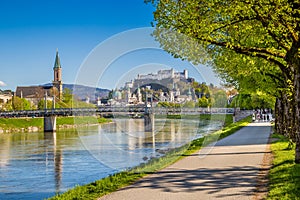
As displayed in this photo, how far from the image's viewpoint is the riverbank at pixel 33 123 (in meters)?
72.2

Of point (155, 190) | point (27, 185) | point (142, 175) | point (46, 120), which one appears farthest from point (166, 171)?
point (46, 120)

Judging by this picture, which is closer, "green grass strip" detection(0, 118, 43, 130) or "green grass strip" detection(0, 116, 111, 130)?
"green grass strip" detection(0, 116, 111, 130)

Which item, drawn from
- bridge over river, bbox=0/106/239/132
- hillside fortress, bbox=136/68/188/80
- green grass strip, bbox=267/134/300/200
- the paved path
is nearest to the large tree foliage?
green grass strip, bbox=267/134/300/200

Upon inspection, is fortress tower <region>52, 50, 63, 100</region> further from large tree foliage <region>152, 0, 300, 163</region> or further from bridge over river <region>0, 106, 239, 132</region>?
large tree foliage <region>152, 0, 300, 163</region>

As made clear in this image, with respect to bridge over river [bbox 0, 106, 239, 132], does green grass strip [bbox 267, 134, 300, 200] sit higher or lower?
lower

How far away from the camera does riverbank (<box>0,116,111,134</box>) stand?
237ft

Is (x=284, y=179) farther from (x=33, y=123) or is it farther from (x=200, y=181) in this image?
(x=33, y=123)

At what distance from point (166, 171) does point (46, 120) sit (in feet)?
207

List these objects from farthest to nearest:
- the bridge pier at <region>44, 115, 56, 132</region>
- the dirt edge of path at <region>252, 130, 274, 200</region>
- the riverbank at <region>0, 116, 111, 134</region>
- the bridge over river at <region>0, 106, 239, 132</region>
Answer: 1. the riverbank at <region>0, 116, 111, 134</region>
2. the bridge pier at <region>44, 115, 56, 132</region>
3. the bridge over river at <region>0, 106, 239, 132</region>
4. the dirt edge of path at <region>252, 130, 274, 200</region>

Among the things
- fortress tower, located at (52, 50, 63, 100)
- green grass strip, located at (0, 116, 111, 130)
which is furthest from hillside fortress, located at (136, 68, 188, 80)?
fortress tower, located at (52, 50, 63, 100)

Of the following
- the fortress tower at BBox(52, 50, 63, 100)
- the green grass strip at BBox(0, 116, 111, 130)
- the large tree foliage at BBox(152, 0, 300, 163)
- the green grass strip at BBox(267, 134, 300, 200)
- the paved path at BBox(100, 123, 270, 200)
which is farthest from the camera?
the fortress tower at BBox(52, 50, 63, 100)

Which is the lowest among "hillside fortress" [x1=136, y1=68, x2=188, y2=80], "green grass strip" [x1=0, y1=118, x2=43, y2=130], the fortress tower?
"green grass strip" [x1=0, y1=118, x2=43, y2=130]

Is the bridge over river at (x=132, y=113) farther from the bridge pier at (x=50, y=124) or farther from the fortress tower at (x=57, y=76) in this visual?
the fortress tower at (x=57, y=76)

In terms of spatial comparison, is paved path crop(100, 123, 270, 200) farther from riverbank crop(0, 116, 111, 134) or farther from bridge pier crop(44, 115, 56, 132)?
bridge pier crop(44, 115, 56, 132)
